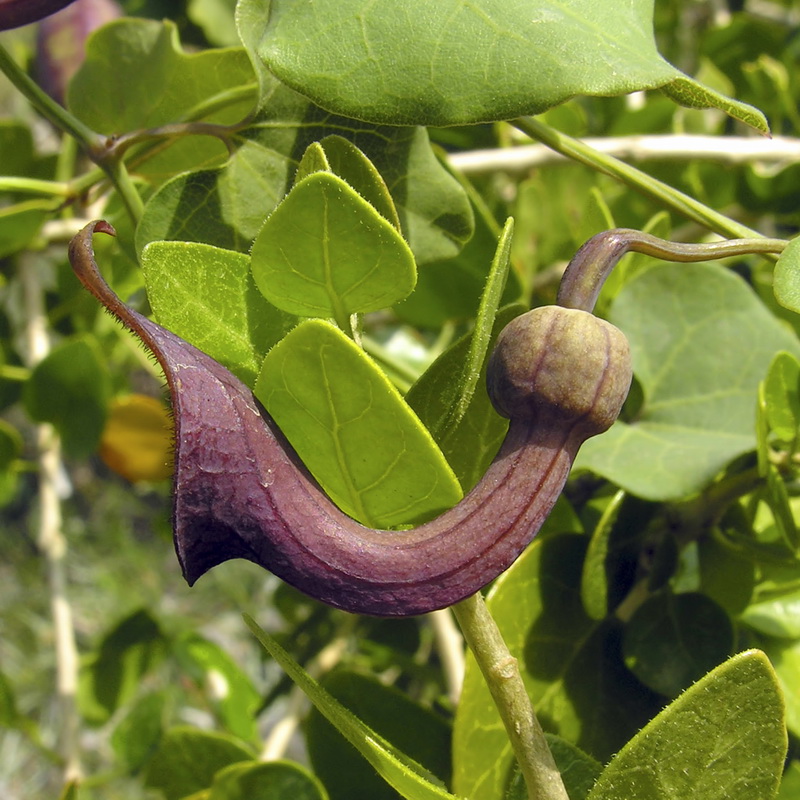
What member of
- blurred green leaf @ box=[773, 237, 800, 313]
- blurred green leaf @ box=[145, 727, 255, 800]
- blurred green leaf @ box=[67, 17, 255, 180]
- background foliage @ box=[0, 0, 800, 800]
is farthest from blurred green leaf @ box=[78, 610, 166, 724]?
blurred green leaf @ box=[773, 237, 800, 313]

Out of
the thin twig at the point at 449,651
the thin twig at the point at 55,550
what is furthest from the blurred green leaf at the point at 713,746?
the thin twig at the point at 55,550

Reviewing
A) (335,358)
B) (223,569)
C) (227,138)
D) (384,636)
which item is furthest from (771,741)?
(223,569)

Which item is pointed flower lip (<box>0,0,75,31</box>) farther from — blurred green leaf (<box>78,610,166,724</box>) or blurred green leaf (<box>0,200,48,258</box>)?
blurred green leaf (<box>78,610,166,724</box>)

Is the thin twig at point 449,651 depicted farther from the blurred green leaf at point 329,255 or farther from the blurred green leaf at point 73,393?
the blurred green leaf at point 329,255

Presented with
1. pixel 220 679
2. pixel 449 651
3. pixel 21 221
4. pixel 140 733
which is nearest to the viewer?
pixel 21 221

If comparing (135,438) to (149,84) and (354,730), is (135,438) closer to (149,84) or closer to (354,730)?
(149,84)

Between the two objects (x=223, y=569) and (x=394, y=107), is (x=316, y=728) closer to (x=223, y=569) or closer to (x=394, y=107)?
(x=394, y=107)

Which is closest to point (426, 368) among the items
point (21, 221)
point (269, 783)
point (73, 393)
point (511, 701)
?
point (511, 701)
